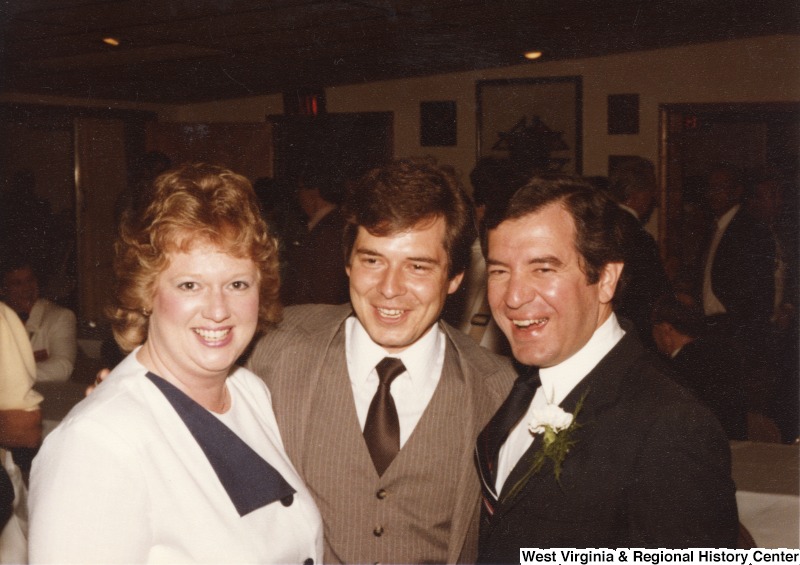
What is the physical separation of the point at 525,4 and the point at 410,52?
204 centimetres

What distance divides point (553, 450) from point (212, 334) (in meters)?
0.80

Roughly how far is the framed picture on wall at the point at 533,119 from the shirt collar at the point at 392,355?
5.69 m

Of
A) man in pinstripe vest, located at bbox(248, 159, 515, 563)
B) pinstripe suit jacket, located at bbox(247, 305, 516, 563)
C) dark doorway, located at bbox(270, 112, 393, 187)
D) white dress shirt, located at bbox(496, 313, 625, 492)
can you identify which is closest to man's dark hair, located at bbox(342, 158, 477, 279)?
man in pinstripe vest, located at bbox(248, 159, 515, 563)

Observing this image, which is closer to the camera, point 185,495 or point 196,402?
point 185,495

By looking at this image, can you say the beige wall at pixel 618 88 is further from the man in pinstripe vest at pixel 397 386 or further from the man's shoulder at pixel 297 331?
the man's shoulder at pixel 297 331

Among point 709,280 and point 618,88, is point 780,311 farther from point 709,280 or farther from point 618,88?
point 618,88

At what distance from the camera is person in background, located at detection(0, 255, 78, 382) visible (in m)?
4.12

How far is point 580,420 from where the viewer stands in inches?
68.3

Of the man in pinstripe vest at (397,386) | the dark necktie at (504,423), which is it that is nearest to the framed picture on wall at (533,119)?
the man in pinstripe vest at (397,386)

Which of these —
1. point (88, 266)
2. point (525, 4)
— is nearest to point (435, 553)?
point (525, 4)

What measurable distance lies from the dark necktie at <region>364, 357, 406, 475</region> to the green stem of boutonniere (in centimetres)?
43

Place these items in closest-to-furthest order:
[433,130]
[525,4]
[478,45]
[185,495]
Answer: [185,495] → [525,4] → [478,45] → [433,130]

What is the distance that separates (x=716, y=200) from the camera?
5.98 m

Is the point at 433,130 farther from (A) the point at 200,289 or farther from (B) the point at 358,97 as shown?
(A) the point at 200,289
